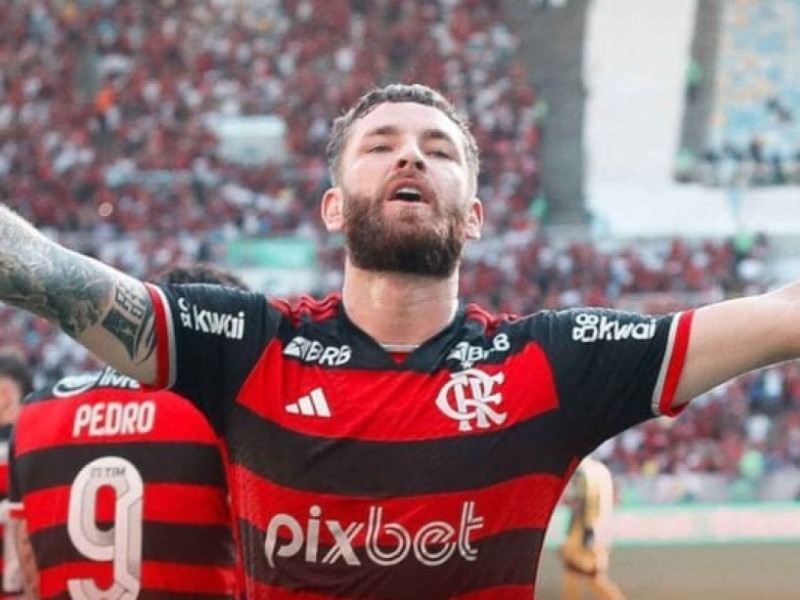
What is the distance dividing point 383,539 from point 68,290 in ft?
2.10

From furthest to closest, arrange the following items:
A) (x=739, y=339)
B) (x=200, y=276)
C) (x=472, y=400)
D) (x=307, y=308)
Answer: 1. (x=200, y=276)
2. (x=307, y=308)
3. (x=472, y=400)
4. (x=739, y=339)

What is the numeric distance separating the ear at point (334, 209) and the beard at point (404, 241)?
0.09m

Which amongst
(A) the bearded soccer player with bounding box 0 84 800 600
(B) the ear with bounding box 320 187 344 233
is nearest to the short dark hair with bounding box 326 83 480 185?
Result: (B) the ear with bounding box 320 187 344 233

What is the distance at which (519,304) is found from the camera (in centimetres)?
1652

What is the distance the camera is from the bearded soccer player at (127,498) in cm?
354

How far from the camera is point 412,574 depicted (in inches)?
98.9

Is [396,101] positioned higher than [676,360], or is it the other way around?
[396,101]

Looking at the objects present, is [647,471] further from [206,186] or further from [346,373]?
[346,373]

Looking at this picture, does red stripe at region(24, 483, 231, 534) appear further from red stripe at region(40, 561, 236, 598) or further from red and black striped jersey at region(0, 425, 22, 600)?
red and black striped jersey at region(0, 425, 22, 600)

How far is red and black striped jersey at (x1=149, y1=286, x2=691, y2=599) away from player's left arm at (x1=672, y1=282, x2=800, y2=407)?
0.03m

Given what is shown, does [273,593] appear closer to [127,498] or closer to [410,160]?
[410,160]

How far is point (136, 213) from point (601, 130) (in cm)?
645

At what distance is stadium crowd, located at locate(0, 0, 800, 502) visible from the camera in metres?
15.6

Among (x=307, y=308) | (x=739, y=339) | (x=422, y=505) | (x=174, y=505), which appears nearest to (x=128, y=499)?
(x=174, y=505)
